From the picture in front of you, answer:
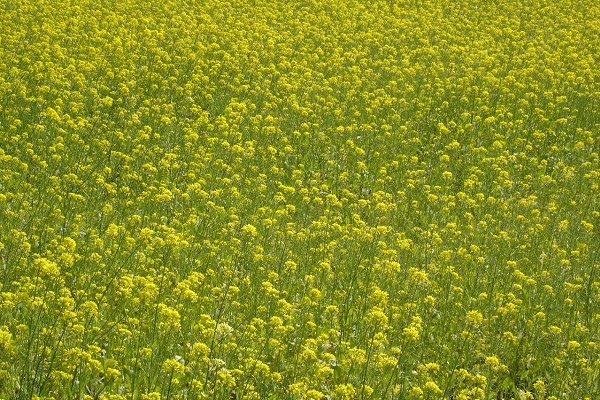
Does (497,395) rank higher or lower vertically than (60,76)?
lower

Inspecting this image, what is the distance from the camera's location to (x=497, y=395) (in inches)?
241

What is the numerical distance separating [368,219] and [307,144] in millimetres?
2418

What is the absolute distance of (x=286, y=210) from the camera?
7.82 m

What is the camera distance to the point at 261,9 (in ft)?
57.1

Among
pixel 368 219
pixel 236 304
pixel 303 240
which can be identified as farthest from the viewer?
pixel 368 219

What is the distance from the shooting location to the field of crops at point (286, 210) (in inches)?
205

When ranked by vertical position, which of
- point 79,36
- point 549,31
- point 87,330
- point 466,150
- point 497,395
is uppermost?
point 549,31

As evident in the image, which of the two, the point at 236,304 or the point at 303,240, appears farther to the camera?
the point at 303,240

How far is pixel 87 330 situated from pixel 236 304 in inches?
44.1

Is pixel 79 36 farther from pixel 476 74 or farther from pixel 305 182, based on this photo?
pixel 476 74

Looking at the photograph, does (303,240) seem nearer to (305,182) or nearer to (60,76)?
(305,182)

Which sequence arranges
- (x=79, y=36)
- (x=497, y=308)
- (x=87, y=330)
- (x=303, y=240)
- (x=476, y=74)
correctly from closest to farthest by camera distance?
(x=87, y=330), (x=497, y=308), (x=303, y=240), (x=79, y=36), (x=476, y=74)

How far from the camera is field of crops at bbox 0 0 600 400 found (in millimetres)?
5207

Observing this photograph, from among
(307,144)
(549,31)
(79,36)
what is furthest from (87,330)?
(549,31)
